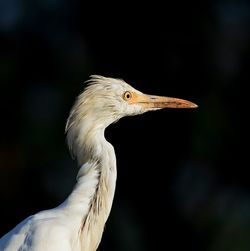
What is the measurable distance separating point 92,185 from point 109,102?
512 mm

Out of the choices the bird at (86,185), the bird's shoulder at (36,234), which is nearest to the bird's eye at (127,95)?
the bird at (86,185)

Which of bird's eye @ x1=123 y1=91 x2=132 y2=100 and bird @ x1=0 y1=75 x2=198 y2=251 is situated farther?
bird's eye @ x1=123 y1=91 x2=132 y2=100

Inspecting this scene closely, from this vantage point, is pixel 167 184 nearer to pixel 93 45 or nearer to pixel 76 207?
pixel 93 45

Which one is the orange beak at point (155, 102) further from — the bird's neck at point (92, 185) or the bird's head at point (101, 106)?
the bird's neck at point (92, 185)

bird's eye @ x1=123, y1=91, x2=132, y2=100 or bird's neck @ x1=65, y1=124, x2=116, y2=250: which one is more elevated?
bird's eye @ x1=123, y1=91, x2=132, y2=100

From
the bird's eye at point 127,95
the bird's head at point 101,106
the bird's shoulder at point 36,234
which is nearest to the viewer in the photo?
the bird's shoulder at point 36,234

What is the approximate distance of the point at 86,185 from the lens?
445cm

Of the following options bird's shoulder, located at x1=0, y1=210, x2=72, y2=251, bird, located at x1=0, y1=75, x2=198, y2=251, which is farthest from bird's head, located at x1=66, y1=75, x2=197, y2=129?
bird's shoulder, located at x1=0, y1=210, x2=72, y2=251

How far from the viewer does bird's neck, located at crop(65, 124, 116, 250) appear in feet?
14.5

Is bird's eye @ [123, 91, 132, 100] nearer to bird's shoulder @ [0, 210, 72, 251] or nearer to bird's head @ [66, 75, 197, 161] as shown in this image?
bird's head @ [66, 75, 197, 161]

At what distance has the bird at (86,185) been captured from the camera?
425 centimetres

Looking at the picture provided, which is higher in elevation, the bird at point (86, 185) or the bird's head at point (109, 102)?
the bird's head at point (109, 102)

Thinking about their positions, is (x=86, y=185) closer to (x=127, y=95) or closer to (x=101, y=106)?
(x=101, y=106)

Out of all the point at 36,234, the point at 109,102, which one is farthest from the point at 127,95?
the point at 36,234
